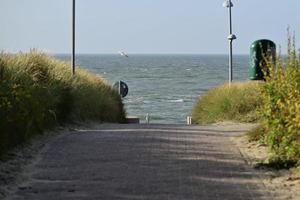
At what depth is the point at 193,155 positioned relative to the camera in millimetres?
11875

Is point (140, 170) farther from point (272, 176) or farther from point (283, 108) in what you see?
point (283, 108)

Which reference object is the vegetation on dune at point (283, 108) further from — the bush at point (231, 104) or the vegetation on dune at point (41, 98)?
the bush at point (231, 104)

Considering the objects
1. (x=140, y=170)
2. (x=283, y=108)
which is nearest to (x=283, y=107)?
(x=283, y=108)

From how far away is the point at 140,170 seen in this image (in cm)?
1053

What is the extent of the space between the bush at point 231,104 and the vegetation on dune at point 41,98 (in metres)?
2.87

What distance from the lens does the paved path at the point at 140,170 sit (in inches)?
362

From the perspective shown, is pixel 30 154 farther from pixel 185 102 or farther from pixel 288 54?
pixel 185 102

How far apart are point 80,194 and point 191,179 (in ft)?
5.29

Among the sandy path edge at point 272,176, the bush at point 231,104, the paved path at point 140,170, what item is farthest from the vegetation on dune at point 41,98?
the sandy path edge at point 272,176

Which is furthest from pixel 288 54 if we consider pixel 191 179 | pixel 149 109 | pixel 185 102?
pixel 185 102

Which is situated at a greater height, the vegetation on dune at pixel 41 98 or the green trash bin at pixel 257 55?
the green trash bin at pixel 257 55

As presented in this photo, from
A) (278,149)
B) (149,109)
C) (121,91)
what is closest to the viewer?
(278,149)

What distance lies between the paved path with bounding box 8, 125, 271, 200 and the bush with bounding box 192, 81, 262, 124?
6.90 metres

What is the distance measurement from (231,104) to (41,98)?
853 cm
